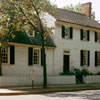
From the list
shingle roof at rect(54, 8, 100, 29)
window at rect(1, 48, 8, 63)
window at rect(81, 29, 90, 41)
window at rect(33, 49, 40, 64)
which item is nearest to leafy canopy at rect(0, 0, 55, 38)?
window at rect(1, 48, 8, 63)

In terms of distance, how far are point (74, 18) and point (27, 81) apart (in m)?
12.0

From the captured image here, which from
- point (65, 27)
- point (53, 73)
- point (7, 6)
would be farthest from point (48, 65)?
point (7, 6)

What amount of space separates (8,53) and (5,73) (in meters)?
1.87

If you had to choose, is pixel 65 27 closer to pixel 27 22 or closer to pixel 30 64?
pixel 30 64

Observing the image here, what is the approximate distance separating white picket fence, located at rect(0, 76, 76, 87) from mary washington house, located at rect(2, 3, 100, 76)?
6.38 ft

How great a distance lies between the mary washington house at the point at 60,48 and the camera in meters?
23.5

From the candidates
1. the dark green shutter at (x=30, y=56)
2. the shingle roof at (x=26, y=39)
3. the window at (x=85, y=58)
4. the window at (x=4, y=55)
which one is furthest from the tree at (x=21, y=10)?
the window at (x=85, y=58)

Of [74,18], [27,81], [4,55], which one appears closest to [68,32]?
[74,18]

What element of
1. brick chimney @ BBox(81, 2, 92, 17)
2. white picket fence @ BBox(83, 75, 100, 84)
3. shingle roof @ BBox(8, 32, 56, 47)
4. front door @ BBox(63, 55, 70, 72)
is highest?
brick chimney @ BBox(81, 2, 92, 17)

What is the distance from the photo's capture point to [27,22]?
2017cm

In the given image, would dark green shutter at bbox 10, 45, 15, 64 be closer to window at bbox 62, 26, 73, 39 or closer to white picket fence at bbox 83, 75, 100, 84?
window at bbox 62, 26, 73, 39

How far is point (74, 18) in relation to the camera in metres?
30.7

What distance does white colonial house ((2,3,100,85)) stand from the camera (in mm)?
23492

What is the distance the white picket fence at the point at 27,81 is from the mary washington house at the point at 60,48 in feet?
6.38
